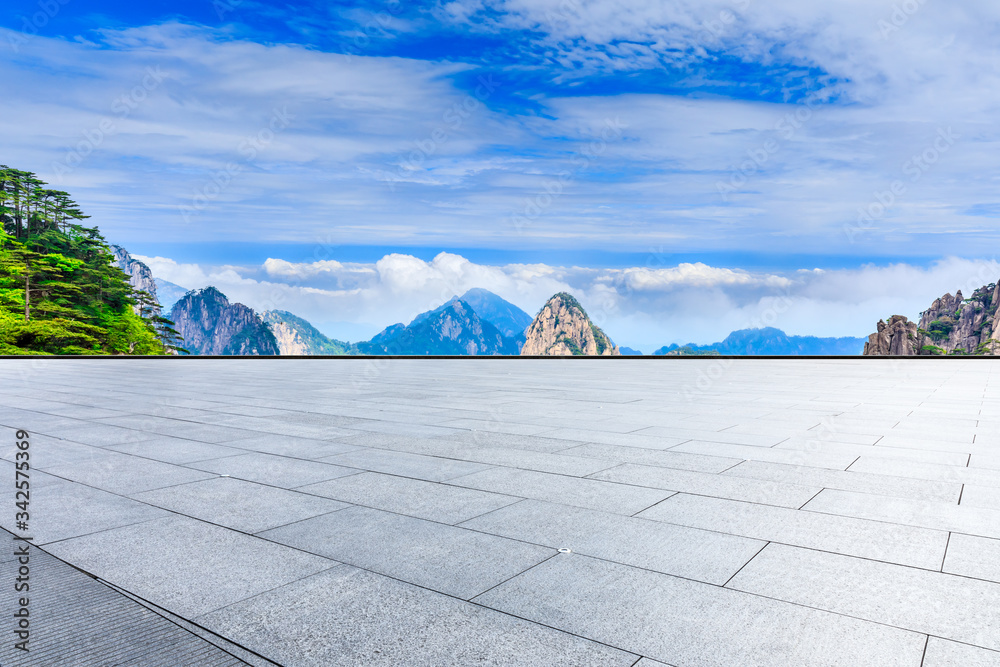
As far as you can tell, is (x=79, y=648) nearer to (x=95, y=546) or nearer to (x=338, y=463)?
(x=95, y=546)

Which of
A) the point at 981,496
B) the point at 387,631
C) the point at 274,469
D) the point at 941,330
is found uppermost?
the point at 941,330

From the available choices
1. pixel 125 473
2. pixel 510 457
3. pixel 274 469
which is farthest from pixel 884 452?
pixel 125 473

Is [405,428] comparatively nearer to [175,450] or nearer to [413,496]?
[175,450]

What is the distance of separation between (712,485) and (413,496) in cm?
285

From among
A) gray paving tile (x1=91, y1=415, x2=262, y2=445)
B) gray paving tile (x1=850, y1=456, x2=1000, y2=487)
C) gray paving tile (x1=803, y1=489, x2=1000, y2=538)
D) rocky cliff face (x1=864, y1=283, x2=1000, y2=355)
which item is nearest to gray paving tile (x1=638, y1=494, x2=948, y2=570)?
gray paving tile (x1=803, y1=489, x2=1000, y2=538)

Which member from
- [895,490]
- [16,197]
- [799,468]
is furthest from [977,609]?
[16,197]

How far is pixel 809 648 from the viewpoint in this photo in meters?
3.09

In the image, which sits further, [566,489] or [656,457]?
[656,457]

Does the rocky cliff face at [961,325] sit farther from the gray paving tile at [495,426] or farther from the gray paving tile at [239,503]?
the gray paving tile at [239,503]

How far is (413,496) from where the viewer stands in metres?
5.85

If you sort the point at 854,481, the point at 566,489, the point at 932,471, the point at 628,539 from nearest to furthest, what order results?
the point at 628,539 < the point at 566,489 < the point at 854,481 < the point at 932,471

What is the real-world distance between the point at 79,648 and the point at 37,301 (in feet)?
269

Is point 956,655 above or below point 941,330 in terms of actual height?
below

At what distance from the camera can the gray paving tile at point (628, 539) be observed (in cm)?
416
